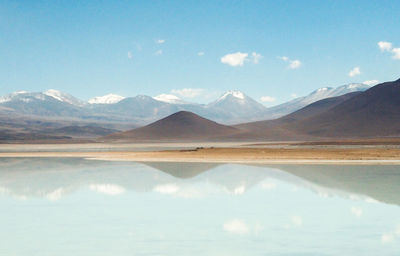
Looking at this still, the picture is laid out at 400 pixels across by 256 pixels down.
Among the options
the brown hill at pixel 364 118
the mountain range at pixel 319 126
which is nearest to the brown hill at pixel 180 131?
the mountain range at pixel 319 126

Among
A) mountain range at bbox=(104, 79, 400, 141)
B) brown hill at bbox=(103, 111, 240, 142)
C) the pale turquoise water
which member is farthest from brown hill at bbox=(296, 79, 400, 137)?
the pale turquoise water

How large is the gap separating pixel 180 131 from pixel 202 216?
16209cm

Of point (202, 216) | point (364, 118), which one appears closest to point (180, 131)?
point (364, 118)

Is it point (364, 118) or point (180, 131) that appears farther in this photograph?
point (180, 131)

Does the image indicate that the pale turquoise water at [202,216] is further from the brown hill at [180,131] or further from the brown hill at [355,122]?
the brown hill at [180,131]

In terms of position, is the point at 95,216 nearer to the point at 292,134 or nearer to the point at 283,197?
the point at 283,197

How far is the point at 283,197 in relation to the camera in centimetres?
1920

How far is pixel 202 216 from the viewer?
14.9 m

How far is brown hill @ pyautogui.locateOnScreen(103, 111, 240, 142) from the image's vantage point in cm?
16412

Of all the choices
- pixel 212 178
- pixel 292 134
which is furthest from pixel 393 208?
pixel 292 134

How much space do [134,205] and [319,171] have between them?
54.3 feet

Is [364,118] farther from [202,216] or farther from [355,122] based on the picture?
[202,216]

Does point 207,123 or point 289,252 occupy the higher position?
point 207,123

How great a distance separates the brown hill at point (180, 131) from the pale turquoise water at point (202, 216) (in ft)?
447
